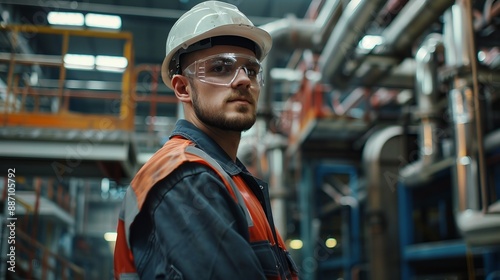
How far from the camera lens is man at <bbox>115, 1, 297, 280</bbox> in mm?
1159

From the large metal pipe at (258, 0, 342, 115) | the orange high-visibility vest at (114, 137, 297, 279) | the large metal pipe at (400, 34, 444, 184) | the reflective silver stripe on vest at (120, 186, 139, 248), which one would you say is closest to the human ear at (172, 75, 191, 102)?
the orange high-visibility vest at (114, 137, 297, 279)

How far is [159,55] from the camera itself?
371 inches

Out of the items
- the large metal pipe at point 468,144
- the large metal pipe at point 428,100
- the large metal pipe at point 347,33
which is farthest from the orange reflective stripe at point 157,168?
the large metal pipe at point 428,100

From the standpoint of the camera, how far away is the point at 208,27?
1.58m

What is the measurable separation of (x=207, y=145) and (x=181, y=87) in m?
0.26

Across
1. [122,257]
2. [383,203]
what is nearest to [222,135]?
[122,257]

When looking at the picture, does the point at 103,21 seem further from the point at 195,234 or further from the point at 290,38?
the point at 195,234

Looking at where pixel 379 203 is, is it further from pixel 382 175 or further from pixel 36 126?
pixel 36 126

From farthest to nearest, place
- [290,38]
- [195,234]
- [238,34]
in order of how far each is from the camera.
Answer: [290,38], [238,34], [195,234]

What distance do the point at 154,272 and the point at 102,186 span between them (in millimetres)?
16518

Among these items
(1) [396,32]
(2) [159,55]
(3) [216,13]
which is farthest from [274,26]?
(3) [216,13]

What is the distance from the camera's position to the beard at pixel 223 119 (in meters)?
1.53

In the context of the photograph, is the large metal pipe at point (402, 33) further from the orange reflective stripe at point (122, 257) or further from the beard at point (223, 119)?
the orange reflective stripe at point (122, 257)

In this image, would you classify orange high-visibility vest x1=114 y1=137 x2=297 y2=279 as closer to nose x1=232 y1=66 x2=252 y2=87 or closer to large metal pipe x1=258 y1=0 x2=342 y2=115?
nose x1=232 y1=66 x2=252 y2=87
